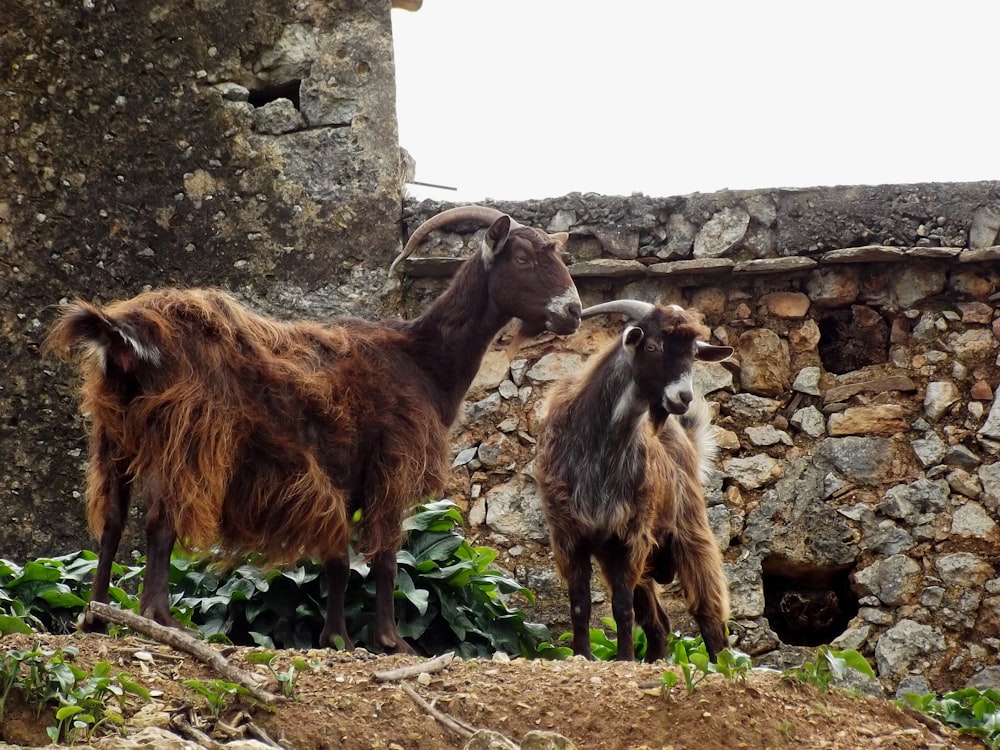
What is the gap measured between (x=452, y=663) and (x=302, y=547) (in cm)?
103

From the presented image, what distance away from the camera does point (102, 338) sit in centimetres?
551

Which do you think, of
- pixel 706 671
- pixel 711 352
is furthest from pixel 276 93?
pixel 706 671

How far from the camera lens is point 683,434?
24.1 ft

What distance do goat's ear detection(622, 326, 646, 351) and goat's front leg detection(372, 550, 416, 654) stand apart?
59.9 inches

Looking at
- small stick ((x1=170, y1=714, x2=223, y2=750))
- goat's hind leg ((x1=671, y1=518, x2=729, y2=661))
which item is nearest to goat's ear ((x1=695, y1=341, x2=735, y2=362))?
goat's hind leg ((x1=671, y1=518, x2=729, y2=661))

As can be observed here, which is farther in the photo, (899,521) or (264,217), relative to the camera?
(264,217)

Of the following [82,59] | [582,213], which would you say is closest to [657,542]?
[582,213]

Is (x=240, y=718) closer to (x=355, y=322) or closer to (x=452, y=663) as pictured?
(x=452, y=663)

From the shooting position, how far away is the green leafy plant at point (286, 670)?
15.4ft

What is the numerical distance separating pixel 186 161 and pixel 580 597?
3898mm

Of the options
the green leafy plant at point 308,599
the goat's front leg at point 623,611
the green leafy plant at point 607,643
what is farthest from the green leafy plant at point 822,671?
the green leafy plant at point 308,599

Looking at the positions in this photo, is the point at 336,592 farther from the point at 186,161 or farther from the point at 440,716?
the point at 186,161

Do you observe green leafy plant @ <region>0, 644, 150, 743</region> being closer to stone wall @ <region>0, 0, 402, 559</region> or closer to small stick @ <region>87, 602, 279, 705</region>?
small stick @ <region>87, 602, 279, 705</region>

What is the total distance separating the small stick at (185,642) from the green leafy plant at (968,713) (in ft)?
8.27
